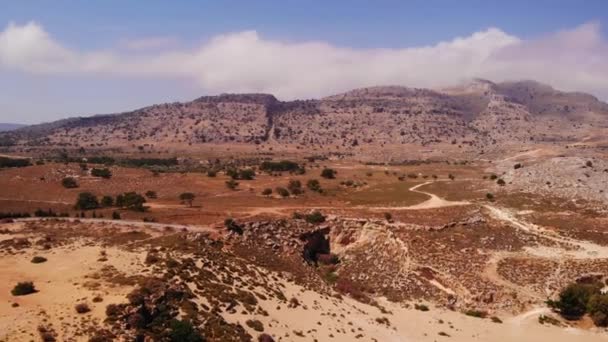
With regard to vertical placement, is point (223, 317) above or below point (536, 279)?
above

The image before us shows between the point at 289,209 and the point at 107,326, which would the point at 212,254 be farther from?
the point at 289,209

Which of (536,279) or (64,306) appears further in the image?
(536,279)

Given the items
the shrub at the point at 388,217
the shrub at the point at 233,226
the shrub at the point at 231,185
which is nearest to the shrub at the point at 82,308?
the shrub at the point at 233,226

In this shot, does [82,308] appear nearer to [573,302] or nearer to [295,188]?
[573,302]

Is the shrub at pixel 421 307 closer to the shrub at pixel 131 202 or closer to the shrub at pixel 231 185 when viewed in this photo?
the shrub at pixel 131 202

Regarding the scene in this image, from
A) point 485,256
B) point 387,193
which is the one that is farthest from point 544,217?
point 387,193
